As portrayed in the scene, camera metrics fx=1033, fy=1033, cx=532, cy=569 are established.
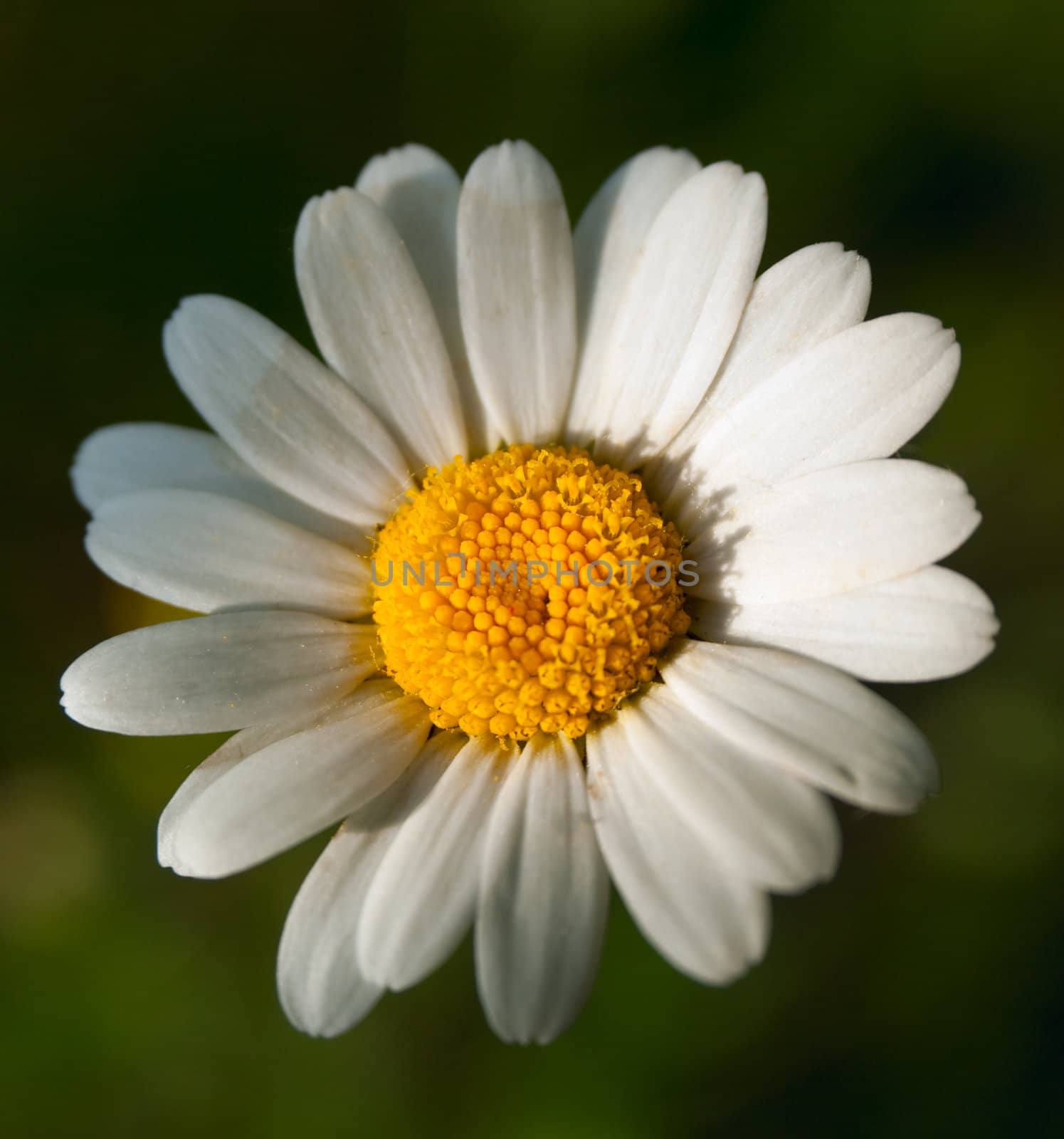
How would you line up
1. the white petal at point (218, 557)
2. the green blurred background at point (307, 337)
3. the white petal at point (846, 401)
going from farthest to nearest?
the green blurred background at point (307, 337), the white petal at point (218, 557), the white petal at point (846, 401)

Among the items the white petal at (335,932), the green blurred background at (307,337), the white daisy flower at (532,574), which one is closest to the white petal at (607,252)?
the white daisy flower at (532,574)

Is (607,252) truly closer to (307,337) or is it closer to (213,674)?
(213,674)

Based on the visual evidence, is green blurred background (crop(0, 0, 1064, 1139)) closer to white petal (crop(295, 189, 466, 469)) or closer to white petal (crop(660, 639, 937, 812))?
white petal (crop(295, 189, 466, 469))

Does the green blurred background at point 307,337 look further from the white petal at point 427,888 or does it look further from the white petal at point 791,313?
the white petal at point 791,313

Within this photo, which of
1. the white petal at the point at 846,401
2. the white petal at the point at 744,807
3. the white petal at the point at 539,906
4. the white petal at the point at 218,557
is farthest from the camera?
the white petal at the point at 218,557

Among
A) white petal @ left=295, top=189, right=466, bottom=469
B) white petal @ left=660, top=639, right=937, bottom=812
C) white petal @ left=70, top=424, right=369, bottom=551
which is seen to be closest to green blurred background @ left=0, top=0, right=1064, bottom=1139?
white petal @ left=70, top=424, right=369, bottom=551

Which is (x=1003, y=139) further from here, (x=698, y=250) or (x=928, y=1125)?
(x=928, y=1125)
